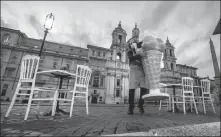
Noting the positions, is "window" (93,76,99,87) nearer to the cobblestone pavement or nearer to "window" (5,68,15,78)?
"window" (5,68,15,78)

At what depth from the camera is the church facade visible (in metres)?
20.2

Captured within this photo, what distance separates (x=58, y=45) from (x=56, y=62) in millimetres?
6883

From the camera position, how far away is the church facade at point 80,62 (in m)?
20.2

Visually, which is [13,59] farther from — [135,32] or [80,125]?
[135,32]

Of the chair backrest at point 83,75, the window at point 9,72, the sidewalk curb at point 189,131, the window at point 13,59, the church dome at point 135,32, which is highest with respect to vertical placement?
the church dome at point 135,32

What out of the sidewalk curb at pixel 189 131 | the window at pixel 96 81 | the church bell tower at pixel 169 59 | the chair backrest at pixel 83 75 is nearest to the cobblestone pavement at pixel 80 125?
the sidewalk curb at pixel 189 131

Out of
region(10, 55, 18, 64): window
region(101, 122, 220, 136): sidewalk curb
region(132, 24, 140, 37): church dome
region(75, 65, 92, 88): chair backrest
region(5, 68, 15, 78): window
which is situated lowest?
region(101, 122, 220, 136): sidewalk curb

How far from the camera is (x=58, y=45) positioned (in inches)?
1093

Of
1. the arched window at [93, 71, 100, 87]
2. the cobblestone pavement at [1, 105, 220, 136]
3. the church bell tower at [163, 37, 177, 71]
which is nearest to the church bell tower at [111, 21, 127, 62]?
the arched window at [93, 71, 100, 87]

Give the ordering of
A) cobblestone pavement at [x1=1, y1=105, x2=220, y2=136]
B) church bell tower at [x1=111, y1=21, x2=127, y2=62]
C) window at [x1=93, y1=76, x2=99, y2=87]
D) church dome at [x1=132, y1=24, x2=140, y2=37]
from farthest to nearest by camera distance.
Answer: church dome at [x1=132, y1=24, x2=140, y2=37] < church bell tower at [x1=111, y1=21, x2=127, y2=62] < window at [x1=93, y1=76, x2=99, y2=87] < cobblestone pavement at [x1=1, y1=105, x2=220, y2=136]

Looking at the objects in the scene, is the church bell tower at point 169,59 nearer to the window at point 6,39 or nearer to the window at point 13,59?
the window at point 13,59

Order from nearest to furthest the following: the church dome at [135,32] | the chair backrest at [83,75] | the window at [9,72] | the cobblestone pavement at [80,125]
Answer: the cobblestone pavement at [80,125] < the chair backrest at [83,75] < the window at [9,72] < the church dome at [135,32]

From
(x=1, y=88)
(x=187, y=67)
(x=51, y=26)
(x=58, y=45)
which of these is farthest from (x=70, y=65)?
(x=187, y=67)

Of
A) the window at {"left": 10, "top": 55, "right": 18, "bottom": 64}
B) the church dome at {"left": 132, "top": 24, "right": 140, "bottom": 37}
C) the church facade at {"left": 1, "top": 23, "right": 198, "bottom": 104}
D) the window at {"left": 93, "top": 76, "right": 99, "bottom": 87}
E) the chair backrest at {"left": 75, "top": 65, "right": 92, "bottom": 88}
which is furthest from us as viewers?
the church dome at {"left": 132, "top": 24, "right": 140, "bottom": 37}
